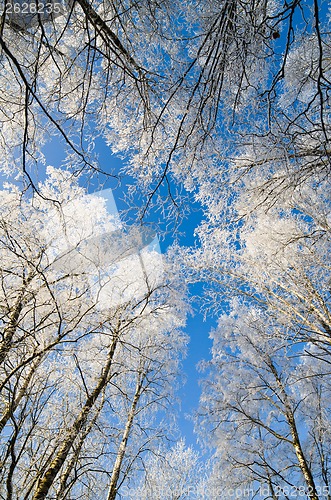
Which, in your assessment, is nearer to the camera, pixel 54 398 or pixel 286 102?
pixel 286 102

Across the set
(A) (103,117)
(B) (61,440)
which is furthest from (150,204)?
(B) (61,440)

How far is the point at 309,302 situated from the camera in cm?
439

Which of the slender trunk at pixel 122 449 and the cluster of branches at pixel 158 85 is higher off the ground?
the cluster of branches at pixel 158 85

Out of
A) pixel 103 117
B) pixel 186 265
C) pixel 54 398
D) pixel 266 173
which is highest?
pixel 186 265

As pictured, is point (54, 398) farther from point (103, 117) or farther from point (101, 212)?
point (103, 117)

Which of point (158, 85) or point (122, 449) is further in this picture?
point (122, 449)

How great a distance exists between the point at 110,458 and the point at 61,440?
2.05 meters

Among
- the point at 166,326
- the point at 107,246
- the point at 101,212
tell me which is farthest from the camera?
the point at 166,326

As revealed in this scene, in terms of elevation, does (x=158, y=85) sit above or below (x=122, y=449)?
above

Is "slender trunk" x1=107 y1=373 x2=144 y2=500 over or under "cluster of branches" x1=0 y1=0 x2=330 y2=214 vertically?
under

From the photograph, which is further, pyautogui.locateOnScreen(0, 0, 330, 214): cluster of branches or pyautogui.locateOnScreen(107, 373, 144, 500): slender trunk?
pyautogui.locateOnScreen(107, 373, 144, 500): slender trunk

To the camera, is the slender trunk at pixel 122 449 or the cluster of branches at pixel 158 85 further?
the slender trunk at pixel 122 449

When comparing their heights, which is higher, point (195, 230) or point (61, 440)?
point (195, 230)

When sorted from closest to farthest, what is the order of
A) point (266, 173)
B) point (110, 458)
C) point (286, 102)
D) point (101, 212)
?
point (266, 173)
point (286, 102)
point (110, 458)
point (101, 212)
